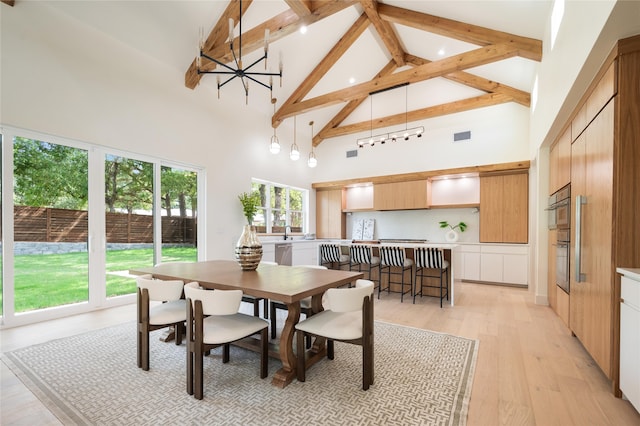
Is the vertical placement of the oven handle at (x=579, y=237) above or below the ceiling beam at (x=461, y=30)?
below

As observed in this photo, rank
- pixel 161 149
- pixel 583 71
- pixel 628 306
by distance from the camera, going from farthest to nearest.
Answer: pixel 161 149
pixel 583 71
pixel 628 306

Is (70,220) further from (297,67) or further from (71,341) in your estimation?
(297,67)

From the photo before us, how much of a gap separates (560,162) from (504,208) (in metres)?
2.37

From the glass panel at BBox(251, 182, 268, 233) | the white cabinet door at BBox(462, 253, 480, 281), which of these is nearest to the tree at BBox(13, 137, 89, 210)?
the glass panel at BBox(251, 182, 268, 233)

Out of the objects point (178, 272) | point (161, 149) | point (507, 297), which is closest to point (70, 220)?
point (161, 149)

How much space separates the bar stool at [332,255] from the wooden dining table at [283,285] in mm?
2214

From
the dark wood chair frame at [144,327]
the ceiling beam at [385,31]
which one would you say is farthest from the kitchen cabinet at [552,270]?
the dark wood chair frame at [144,327]

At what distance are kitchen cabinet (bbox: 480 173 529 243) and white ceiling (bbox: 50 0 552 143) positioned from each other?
5.83ft

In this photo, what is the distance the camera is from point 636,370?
5.32ft

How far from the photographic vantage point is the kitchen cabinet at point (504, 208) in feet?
17.7

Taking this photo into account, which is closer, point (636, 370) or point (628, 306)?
point (636, 370)

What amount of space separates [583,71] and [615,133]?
25.5 inches

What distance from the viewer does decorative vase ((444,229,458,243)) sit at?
6.20 metres

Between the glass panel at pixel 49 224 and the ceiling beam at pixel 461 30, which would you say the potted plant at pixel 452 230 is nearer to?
the ceiling beam at pixel 461 30
